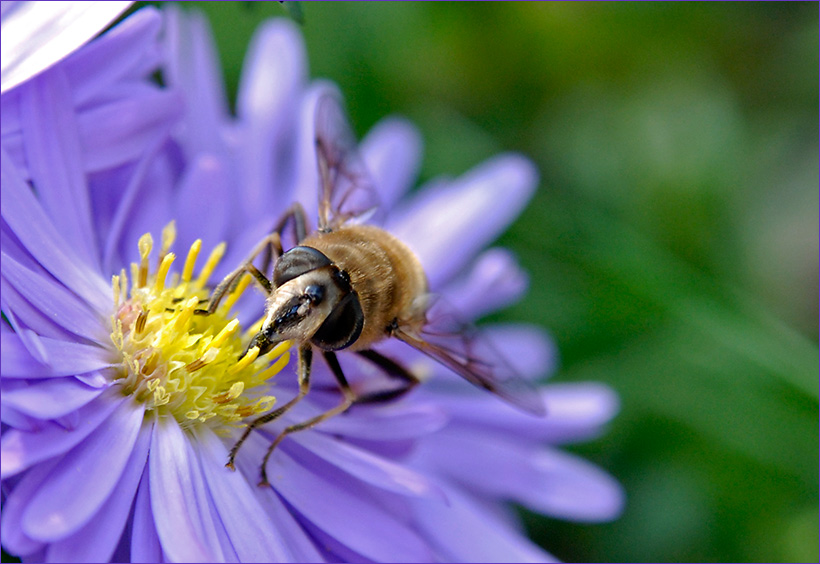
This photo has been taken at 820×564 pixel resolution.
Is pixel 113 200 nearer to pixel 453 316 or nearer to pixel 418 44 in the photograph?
pixel 453 316

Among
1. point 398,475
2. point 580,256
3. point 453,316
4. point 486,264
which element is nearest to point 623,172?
point 580,256

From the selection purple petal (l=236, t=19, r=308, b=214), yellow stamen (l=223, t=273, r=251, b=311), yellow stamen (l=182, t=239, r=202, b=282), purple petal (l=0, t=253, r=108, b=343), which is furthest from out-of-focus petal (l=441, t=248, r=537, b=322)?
purple petal (l=0, t=253, r=108, b=343)

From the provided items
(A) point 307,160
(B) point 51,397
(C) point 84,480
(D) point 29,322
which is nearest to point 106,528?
(C) point 84,480

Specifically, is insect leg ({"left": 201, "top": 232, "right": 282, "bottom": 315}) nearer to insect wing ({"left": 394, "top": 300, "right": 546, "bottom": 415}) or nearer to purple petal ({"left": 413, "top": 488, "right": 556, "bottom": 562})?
insect wing ({"left": 394, "top": 300, "right": 546, "bottom": 415})

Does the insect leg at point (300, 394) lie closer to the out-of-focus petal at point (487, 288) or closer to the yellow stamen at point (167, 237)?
the yellow stamen at point (167, 237)

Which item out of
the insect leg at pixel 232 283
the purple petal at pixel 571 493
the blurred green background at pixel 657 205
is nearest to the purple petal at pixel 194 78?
the insect leg at pixel 232 283
